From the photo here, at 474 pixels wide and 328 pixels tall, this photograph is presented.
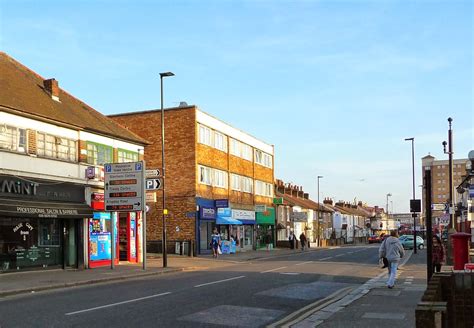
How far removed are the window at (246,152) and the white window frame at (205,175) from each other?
8286mm

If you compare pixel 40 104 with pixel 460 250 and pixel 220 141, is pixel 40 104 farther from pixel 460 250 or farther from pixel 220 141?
pixel 220 141

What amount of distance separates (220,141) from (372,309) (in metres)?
33.3

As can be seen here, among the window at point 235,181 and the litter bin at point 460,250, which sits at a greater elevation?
the window at point 235,181

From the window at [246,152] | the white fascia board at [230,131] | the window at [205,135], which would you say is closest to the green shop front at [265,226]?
the window at [246,152]

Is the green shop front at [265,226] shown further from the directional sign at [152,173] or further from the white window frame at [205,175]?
the directional sign at [152,173]

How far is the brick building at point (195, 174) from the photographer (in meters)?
38.8

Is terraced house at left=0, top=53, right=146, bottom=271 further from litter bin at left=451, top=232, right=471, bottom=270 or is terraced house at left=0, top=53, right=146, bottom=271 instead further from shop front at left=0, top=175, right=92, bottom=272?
litter bin at left=451, top=232, right=471, bottom=270

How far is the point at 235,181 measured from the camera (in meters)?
47.1

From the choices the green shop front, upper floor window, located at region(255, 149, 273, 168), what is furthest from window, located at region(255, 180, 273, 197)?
upper floor window, located at region(255, 149, 273, 168)

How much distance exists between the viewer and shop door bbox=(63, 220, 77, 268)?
23.9 metres

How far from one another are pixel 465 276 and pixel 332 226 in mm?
83819

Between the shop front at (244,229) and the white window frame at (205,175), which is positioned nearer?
the white window frame at (205,175)

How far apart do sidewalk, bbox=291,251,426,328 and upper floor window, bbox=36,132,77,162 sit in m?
14.2

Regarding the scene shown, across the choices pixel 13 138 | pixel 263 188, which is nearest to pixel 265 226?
pixel 263 188
